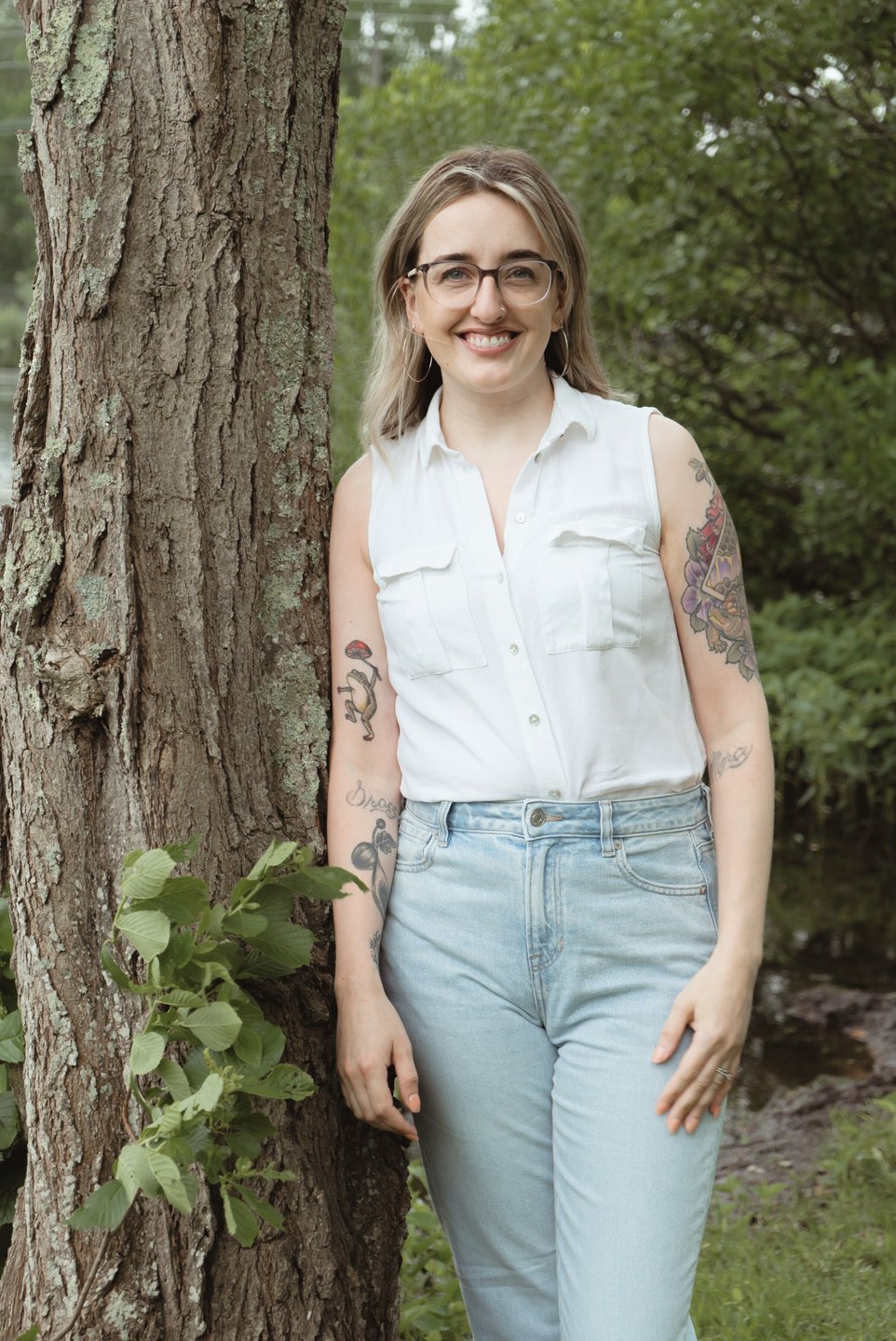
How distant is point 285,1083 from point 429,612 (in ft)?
2.14

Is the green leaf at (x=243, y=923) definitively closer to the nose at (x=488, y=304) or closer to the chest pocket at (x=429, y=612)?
the chest pocket at (x=429, y=612)

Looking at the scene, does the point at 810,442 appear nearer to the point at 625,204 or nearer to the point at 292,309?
the point at 625,204

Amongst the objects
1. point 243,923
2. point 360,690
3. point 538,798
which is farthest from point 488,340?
point 243,923

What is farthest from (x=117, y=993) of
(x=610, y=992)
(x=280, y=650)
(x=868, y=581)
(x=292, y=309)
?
(x=868, y=581)

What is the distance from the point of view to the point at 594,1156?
5.41 feet

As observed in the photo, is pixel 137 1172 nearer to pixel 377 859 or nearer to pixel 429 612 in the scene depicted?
pixel 377 859

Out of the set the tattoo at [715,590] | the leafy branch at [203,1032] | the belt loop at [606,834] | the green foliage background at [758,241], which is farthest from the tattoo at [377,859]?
the green foliage background at [758,241]

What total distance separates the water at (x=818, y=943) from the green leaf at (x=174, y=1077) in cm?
297

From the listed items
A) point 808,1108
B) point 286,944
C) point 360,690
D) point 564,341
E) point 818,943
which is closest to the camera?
point 286,944

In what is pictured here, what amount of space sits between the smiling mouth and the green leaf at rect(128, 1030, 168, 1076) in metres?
1.03

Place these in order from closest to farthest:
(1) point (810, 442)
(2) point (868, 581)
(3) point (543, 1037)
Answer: (3) point (543, 1037)
(1) point (810, 442)
(2) point (868, 581)

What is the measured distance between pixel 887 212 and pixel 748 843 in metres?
6.47

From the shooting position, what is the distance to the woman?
1652 mm

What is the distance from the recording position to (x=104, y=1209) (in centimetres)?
139
